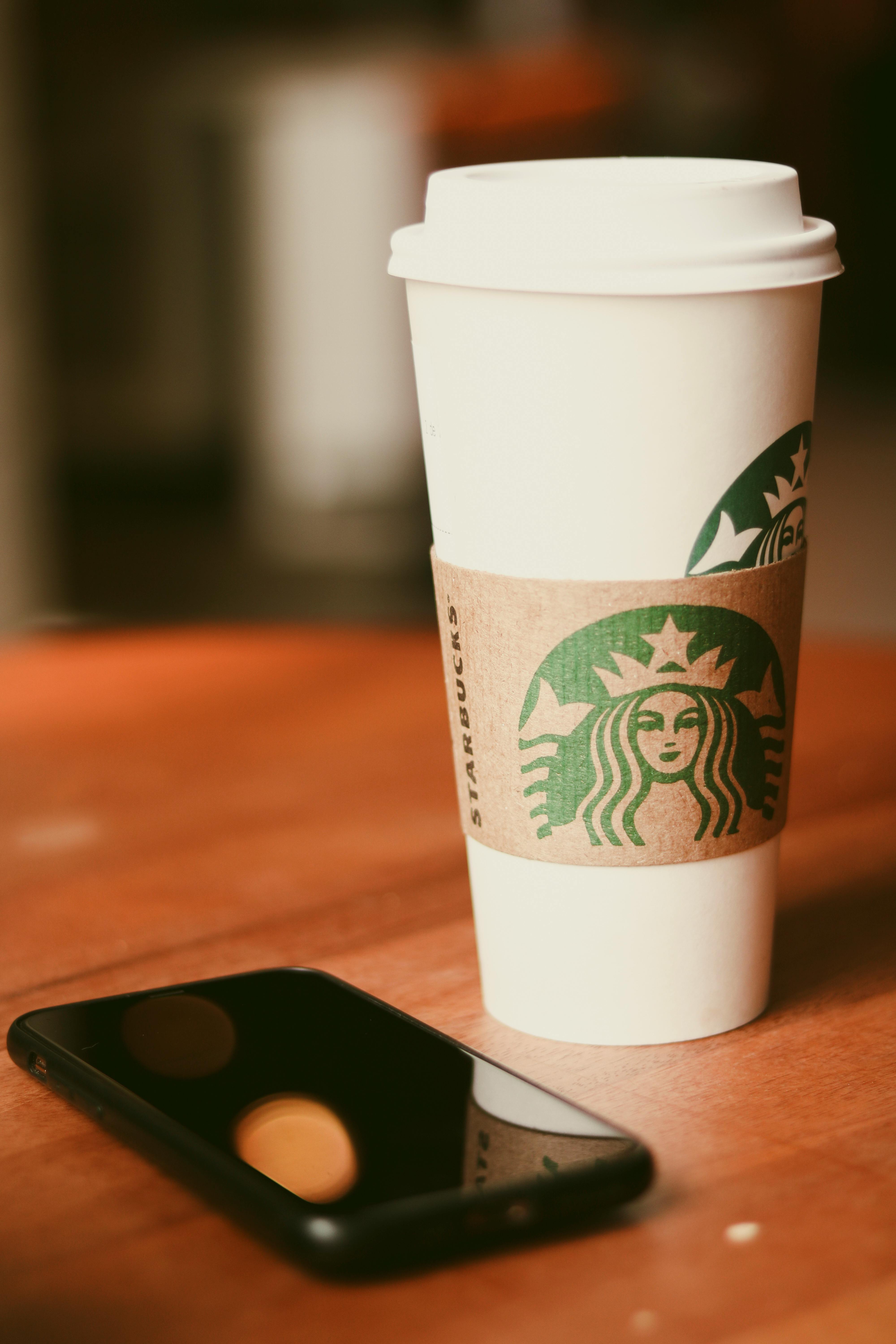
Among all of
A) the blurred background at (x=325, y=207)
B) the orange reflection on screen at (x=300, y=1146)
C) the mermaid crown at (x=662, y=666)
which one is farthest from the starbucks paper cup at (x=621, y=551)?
the blurred background at (x=325, y=207)

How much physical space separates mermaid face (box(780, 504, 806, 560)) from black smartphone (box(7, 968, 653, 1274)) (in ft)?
0.63

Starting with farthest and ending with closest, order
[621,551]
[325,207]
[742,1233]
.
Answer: [325,207] → [621,551] → [742,1233]

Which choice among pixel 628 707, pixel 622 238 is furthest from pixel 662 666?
pixel 622 238

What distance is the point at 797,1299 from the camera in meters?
0.34

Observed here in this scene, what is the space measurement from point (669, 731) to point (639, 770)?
16 millimetres

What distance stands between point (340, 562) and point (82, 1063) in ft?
10.5

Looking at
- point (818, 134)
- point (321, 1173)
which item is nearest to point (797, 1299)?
point (321, 1173)

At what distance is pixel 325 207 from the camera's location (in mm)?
3490

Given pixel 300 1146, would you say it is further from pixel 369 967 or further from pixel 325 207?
pixel 325 207

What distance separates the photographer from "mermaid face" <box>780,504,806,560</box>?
0.49m

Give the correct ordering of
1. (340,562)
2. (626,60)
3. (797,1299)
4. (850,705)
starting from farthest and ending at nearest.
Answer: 1. (340,562)
2. (626,60)
3. (850,705)
4. (797,1299)

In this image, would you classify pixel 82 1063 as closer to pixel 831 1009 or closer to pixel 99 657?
pixel 831 1009

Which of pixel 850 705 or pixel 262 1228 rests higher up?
pixel 262 1228

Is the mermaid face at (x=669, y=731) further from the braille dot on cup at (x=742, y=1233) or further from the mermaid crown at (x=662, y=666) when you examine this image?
the braille dot on cup at (x=742, y=1233)
